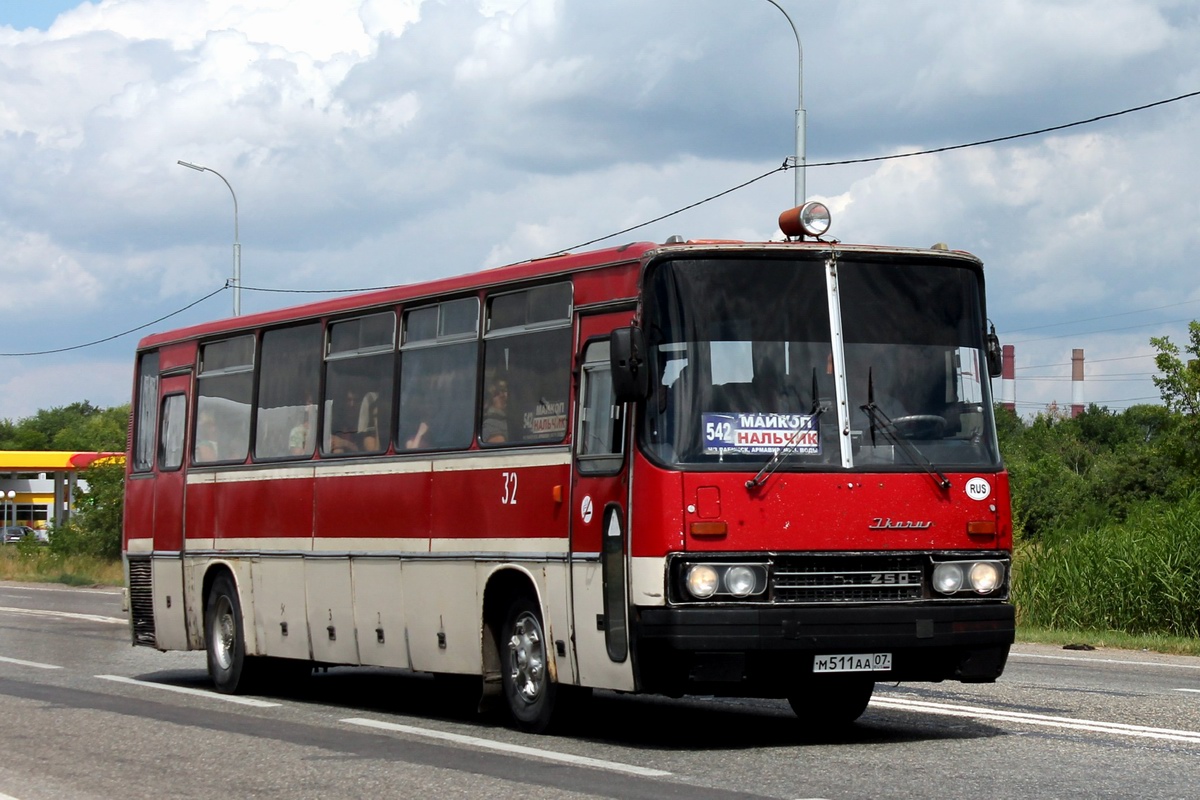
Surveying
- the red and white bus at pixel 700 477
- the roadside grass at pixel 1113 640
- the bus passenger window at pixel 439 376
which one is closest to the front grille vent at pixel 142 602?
the red and white bus at pixel 700 477

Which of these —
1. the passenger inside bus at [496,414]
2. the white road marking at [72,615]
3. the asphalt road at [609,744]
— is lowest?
the asphalt road at [609,744]

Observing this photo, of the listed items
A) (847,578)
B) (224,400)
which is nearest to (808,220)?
(847,578)

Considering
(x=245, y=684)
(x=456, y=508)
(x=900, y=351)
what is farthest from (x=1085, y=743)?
(x=245, y=684)

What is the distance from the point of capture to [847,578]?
1111cm

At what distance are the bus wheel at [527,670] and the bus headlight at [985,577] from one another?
108 inches

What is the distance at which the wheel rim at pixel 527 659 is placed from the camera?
12305 millimetres

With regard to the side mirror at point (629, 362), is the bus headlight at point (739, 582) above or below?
below

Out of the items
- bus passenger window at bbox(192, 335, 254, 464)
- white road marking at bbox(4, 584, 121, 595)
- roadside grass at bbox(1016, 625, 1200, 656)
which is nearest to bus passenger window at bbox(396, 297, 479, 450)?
bus passenger window at bbox(192, 335, 254, 464)

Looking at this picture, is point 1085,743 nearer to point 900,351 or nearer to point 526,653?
point 900,351

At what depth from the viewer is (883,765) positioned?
10.2 m

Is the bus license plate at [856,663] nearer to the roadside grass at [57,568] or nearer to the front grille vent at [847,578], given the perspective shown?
the front grille vent at [847,578]

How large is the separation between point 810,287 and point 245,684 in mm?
7402

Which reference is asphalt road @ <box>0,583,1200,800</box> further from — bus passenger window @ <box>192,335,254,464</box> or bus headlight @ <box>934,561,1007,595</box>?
bus passenger window @ <box>192,335,254,464</box>

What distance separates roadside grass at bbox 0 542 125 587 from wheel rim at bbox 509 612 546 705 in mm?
35819
